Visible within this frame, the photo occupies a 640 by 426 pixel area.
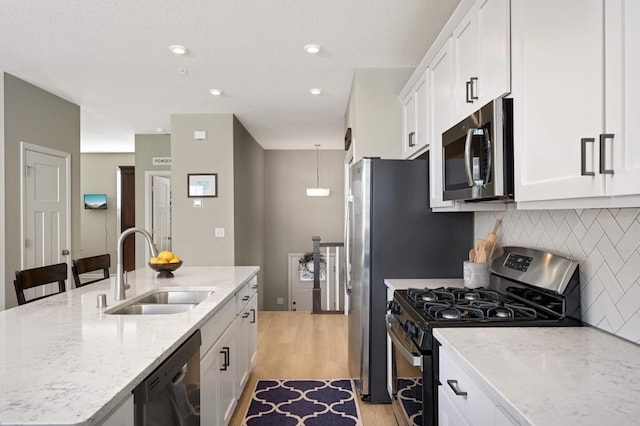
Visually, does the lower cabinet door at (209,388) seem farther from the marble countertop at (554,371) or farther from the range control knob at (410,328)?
the marble countertop at (554,371)

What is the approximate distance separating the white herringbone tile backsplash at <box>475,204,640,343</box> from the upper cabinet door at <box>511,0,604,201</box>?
355 mm

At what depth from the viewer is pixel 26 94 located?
12.7 feet

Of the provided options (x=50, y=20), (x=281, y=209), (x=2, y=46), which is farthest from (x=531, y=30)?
(x=281, y=209)

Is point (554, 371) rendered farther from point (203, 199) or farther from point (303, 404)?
point (203, 199)

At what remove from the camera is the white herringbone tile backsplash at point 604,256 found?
139 centimetres

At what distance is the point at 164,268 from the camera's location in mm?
2754

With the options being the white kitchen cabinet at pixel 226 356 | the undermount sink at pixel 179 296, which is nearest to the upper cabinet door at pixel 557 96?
the white kitchen cabinet at pixel 226 356

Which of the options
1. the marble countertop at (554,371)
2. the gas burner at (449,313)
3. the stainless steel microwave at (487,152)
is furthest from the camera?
the gas burner at (449,313)

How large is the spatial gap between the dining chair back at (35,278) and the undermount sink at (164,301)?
1.52ft

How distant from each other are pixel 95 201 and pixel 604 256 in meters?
8.69

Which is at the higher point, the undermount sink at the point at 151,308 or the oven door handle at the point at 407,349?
the undermount sink at the point at 151,308

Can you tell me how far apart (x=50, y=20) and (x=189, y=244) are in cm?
283

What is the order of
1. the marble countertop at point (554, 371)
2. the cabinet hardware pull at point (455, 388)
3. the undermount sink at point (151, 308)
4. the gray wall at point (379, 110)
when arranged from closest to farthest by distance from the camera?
the marble countertop at point (554, 371) → the cabinet hardware pull at point (455, 388) → the undermount sink at point (151, 308) → the gray wall at point (379, 110)

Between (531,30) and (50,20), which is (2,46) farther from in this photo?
(531,30)
